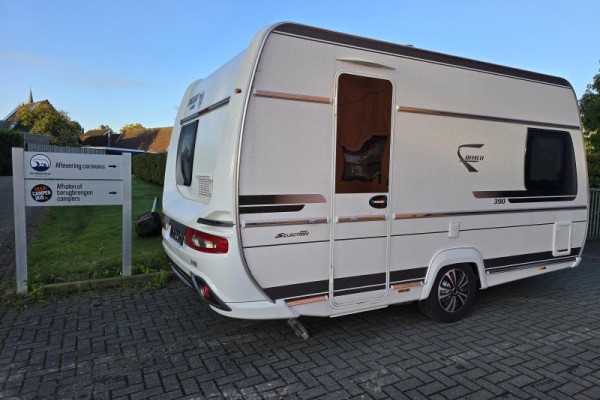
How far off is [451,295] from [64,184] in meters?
4.84

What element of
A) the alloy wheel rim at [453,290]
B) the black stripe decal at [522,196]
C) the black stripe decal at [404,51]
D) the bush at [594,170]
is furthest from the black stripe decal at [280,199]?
the bush at [594,170]

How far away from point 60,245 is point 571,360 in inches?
298

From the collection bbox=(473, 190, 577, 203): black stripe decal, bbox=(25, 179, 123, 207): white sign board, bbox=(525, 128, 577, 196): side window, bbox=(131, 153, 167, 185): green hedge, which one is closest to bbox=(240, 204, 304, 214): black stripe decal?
bbox=(473, 190, 577, 203): black stripe decal

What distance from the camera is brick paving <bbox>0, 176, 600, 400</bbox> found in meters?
3.29

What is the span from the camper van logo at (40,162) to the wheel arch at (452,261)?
15.3 feet

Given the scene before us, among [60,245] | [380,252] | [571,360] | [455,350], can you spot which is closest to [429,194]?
[380,252]

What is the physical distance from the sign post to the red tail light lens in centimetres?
242

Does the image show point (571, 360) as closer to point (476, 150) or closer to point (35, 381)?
point (476, 150)

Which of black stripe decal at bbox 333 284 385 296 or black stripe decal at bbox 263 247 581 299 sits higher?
black stripe decal at bbox 263 247 581 299

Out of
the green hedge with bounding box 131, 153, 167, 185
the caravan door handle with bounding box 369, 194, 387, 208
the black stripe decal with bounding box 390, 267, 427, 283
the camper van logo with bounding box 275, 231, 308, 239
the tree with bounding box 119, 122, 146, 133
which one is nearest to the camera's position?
the camper van logo with bounding box 275, 231, 308, 239

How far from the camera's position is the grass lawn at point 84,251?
5797mm

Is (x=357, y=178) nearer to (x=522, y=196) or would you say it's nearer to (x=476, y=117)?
(x=476, y=117)

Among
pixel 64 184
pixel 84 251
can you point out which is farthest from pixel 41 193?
pixel 84 251

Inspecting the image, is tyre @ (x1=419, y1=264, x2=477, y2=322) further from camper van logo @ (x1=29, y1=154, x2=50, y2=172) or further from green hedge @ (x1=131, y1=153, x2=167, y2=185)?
green hedge @ (x1=131, y1=153, x2=167, y2=185)
